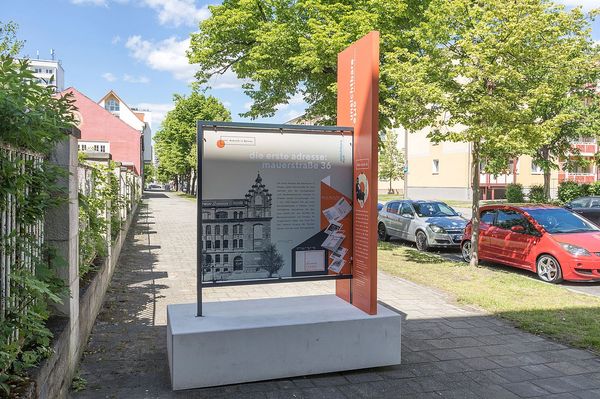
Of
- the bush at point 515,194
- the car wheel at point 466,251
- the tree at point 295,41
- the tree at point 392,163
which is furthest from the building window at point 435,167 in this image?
the car wheel at point 466,251

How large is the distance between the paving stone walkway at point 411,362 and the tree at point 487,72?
367cm

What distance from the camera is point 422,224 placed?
1437 centimetres

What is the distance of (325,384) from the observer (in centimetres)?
445

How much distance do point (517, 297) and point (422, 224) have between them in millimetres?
6378

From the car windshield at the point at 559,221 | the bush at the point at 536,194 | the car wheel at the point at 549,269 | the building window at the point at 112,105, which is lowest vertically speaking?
the car wheel at the point at 549,269

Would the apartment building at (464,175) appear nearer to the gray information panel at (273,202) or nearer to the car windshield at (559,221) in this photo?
the car windshield at (559,221)

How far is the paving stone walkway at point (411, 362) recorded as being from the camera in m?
4.31

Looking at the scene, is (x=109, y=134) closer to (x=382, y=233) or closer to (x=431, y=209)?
(x=382, y=233)

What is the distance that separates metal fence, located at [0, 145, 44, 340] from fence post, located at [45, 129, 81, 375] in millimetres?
461

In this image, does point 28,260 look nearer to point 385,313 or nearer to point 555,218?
point 385,313

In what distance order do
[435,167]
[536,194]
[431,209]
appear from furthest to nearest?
[435,167] < [536,194] < [431,209]

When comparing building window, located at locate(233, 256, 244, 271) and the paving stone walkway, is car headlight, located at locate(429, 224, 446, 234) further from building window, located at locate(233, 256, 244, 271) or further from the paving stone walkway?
building window, located at locate(233, 256, 244, 271)

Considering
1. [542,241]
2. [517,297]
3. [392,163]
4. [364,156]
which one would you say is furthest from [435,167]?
[364,156]

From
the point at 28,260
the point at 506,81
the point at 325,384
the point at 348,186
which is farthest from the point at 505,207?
the point at 28,260
